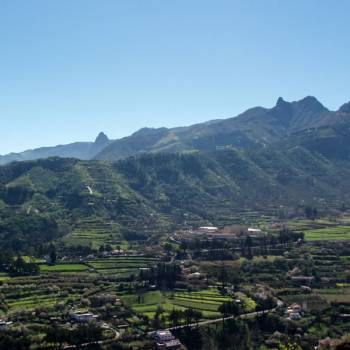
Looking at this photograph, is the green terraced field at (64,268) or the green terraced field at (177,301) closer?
the green terraced field at (177,301)

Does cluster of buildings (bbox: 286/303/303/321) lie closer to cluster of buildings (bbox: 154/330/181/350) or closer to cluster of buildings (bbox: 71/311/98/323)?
cluster of buildings (bbox: 154/330/181/350)

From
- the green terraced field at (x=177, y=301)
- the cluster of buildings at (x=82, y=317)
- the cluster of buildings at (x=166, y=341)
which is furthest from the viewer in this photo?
the green terraced field at (x=177, y=301)

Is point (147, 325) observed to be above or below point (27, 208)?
below

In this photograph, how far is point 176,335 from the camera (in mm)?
72500

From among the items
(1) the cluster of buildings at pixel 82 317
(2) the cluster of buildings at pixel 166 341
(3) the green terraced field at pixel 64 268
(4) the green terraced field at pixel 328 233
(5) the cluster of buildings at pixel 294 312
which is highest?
(3) the green terraced field at pixel 64 268

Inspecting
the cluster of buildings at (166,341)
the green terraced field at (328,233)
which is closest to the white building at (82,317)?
the cluster of buildings at (166,341)

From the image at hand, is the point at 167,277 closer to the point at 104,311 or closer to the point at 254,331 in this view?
the point at 104,311

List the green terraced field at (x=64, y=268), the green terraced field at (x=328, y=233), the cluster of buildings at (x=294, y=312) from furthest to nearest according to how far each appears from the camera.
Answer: the green terraced field at (x=328, y=233) < the green terraced field at (x=64, y=268) < the cluster of buildings at (x=294, y=312)

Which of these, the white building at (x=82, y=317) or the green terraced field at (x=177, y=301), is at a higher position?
the white building at (x=82, y=317)

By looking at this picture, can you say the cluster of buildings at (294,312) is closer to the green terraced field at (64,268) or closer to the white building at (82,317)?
the white building at (82,317)

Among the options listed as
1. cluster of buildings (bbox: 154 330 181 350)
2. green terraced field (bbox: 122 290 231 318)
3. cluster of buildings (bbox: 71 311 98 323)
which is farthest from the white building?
cluster of buildings (bbox: 154 330 181 350)

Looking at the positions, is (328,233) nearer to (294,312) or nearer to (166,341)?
(294,312)

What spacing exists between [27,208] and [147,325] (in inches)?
4833

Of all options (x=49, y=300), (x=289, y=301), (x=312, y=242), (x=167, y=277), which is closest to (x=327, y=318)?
(x=289, y=301)
